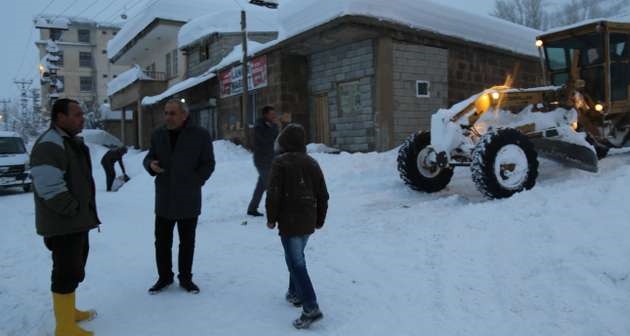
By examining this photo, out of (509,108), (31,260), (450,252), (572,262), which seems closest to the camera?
(572,262)

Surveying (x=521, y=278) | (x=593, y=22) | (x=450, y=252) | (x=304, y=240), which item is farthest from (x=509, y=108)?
(x=304, y=240)

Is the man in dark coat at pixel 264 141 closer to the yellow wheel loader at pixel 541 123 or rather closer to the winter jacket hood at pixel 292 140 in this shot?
the yellow wheel loader at pixel 541 123

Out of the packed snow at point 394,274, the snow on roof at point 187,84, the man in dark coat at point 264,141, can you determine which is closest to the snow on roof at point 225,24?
the snow on roof at point 187,84

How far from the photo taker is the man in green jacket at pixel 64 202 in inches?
134

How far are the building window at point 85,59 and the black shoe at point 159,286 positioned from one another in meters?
67.2

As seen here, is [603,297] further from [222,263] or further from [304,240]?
[222,263]

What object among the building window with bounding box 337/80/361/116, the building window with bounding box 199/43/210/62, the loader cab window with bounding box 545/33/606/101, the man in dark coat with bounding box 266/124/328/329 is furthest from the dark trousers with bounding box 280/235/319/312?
the building window with bounding box 199/43/210/62

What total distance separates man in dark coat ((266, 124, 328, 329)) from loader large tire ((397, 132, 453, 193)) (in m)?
4.86

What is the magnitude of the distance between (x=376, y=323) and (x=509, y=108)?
5.53 metres

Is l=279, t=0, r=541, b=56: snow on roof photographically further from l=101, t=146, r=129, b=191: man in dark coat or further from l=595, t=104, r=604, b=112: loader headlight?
l=101, t=146, r=129, b=191: man in dark coat

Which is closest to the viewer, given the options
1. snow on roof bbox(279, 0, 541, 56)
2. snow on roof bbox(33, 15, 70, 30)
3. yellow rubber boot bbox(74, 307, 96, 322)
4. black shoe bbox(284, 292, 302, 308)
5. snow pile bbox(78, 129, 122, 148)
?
yellow rubber boot bbox(74, 307, 96, 322)

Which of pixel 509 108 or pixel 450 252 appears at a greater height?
pixel 509 108

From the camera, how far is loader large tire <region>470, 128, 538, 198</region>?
22.7 ft

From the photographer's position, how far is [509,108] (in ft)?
26.8
